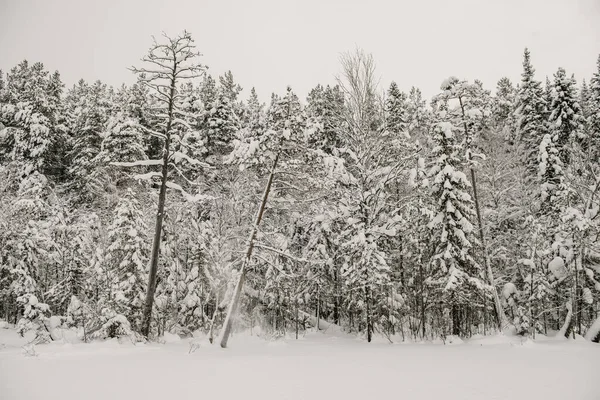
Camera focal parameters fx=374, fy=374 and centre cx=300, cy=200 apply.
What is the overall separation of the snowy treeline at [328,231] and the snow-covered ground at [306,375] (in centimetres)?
499

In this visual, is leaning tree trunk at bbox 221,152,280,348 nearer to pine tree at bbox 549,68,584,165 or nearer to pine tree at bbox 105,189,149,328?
pine tree at bbox 105,189,149,328

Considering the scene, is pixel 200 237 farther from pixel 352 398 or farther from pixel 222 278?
pixel 352 398

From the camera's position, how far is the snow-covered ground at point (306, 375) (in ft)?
23.3

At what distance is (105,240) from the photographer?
1967 centimetres

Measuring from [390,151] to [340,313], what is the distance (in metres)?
15.8

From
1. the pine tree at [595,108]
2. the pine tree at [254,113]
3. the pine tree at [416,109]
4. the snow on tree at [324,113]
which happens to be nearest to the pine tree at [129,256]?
the snow on tree at [324,113]

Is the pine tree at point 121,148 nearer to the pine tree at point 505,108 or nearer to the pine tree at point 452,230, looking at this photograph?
the pine tree at point 452,230

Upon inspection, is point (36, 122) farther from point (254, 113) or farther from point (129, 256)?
point (129, 256)

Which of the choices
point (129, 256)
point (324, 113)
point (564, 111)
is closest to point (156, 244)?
point (129, 256)

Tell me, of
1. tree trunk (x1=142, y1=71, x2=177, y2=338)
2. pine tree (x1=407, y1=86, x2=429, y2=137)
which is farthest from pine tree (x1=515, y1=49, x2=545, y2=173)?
tree trunk (x1=142, y1=71, x2=177, y2=338)

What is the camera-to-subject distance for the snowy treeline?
16.6 meters

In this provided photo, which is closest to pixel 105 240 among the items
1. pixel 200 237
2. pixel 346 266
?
pixel 200 237

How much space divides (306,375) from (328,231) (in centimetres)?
1226

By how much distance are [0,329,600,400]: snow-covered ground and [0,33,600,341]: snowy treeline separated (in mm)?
4987
